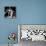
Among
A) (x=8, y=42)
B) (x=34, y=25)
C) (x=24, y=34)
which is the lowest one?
(x=8, y=42)

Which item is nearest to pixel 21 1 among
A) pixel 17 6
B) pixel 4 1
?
pixel 17 6

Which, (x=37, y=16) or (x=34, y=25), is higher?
(x=37, y=16)

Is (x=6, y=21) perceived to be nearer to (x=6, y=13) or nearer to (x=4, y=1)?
(x=6, y=13)

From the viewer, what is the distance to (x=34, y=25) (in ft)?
10.3

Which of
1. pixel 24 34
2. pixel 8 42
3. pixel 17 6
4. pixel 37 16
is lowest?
pixel 8 42

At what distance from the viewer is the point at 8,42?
314 centimetres

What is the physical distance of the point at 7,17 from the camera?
3.20 metres

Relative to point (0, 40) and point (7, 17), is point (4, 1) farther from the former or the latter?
point (0, 40)

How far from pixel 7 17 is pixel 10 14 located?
10 cm

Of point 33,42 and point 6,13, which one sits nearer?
point 33,42

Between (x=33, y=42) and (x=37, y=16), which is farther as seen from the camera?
(x=37, y=16)

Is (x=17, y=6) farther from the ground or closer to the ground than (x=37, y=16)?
farther from the ground

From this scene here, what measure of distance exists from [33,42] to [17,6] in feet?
3.06

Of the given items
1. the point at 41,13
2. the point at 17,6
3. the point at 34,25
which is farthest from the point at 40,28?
the point at 17,6
